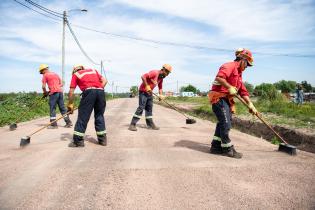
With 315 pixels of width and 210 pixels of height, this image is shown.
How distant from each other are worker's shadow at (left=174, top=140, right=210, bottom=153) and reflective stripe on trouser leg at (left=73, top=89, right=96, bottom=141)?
6.35 ft

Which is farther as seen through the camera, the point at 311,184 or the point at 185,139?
the point at 185,139

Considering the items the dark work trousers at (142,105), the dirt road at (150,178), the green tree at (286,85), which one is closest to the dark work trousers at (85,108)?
the dirt road at (150,178)

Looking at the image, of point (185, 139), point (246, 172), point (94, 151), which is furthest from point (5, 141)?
point (246, 172)

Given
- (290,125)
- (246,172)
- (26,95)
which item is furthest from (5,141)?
(26,95)

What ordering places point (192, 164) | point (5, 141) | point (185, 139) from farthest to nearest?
1. point (185, 139)
2. point (5, 141)
3. point (192, 164)

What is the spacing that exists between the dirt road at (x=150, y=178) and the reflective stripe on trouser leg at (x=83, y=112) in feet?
1.07

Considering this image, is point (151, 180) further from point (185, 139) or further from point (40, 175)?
point (185, 139)

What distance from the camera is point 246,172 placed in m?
4.47

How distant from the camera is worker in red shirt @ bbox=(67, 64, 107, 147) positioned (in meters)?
6.20

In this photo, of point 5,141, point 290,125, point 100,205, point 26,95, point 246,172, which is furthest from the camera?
point 26,95

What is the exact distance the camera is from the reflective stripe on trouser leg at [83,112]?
6.18m

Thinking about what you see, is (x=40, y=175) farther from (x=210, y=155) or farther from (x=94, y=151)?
(x=210, y=155)

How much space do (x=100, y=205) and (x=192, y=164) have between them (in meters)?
2.04

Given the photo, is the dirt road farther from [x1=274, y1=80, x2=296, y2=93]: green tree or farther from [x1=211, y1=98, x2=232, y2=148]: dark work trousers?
[x1=274, y1=80, x2=296, y2=93]: green tree
